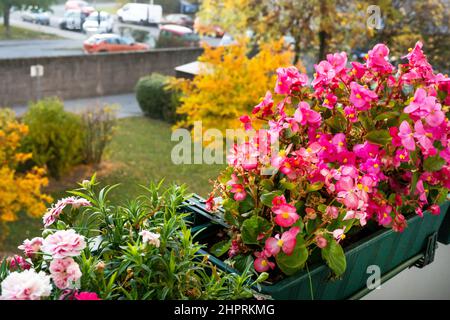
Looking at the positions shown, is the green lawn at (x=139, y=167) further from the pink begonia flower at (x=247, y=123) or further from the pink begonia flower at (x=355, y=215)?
the pink begonia flower at (x=355, y=215)

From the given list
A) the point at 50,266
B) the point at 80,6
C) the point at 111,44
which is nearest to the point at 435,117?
the point at 50,266

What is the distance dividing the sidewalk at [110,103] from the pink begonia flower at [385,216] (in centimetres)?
309

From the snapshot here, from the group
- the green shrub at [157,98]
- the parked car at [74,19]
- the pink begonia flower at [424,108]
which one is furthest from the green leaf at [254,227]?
the green shrub at [157,98]

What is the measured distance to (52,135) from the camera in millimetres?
3059

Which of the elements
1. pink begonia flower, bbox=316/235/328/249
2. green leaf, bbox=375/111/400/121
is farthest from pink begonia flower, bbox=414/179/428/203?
pink begonia flower, bbox=316/235/328/249

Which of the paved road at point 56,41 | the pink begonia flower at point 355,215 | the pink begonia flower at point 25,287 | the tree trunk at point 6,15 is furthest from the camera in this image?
the paved road at point 56,41

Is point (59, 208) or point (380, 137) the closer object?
point (59, 208)

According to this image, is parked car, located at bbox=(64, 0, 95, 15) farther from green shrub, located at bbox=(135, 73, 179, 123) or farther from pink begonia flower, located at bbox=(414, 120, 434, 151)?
green shrub, located at bbox=(135, 73, 179, 123)

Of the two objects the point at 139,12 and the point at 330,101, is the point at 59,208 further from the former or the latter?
the point at 139,12

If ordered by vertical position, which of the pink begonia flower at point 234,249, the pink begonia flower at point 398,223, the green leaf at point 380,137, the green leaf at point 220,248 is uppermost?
the green leaf at point 380,137

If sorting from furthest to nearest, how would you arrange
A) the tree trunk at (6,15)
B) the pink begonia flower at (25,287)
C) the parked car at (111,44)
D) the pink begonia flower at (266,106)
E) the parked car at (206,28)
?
the parked car at (111,44) < the parked car at (206,28) < the tree trunk at (6,15) < the pink begonia flower at (266,106) < the pink begonia flower at (25,287)

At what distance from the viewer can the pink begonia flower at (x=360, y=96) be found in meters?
0.73

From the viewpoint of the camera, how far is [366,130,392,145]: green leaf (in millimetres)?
748

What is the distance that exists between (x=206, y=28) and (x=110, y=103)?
1.22 metres
